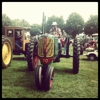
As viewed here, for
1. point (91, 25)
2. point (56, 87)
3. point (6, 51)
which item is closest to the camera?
point (56, 87)

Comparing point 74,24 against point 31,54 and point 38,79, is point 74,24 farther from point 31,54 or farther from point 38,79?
point 38,79

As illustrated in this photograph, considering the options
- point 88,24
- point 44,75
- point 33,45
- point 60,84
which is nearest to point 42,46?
point 44,75

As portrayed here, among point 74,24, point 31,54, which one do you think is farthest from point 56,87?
point 74,24

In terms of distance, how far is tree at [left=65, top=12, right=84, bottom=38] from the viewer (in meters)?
29.7

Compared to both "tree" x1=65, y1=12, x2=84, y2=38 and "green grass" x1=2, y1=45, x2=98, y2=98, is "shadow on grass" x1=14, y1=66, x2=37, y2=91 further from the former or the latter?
"tree" x1=65, y1=12, x2=84, y2=38

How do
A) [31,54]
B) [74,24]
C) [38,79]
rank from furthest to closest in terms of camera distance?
1. [74,24]
2. [31,54]
3. [38,79]

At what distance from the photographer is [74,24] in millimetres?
29812

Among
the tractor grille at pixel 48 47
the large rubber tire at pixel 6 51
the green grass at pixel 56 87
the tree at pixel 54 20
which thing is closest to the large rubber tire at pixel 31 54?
the green grass at pixel 56 87

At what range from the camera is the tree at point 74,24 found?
29.7 m

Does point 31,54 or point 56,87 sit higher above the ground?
point 31,54

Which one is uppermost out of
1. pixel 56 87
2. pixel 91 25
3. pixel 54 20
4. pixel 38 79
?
pixel 54 20

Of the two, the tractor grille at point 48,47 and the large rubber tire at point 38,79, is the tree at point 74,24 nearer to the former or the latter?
the tractor grille at point 48,47

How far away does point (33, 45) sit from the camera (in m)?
6.25

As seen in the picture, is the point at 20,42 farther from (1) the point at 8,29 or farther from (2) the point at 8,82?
(2) the point at 8,82
